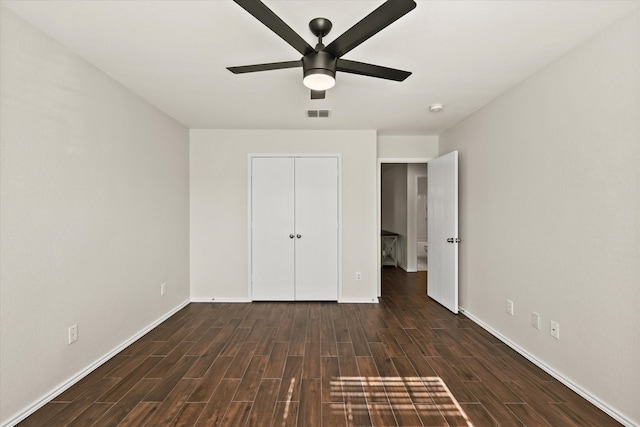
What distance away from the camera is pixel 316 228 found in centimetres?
447

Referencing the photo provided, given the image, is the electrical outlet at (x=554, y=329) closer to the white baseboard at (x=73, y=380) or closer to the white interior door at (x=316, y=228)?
the white interior door at (x=316, y=228)

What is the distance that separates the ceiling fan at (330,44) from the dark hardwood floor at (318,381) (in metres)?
2.11

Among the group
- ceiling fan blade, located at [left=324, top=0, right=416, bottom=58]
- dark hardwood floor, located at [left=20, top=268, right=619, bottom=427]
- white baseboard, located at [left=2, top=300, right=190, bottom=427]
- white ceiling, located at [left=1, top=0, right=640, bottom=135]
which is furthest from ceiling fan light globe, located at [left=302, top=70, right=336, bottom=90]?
white baseboard, located at [left=2, top=300, right=190, bottom=427]

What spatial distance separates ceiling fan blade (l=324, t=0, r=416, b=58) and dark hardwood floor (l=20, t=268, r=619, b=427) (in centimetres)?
220

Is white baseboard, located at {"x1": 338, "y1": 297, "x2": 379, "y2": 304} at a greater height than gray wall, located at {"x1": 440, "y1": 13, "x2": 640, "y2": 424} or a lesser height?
lesser

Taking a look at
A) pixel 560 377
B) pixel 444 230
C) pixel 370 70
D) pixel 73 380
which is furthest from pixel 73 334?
pixel 444 230

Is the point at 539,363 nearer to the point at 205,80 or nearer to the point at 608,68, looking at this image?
the point at 608,68

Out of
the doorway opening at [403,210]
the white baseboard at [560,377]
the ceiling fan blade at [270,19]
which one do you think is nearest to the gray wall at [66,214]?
the ceiling fan blade at [270,19]

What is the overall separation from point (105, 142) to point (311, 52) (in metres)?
2.07

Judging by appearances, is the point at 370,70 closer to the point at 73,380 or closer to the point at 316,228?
the point at 316,228

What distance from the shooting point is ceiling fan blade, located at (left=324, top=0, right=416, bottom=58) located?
1.34 metres

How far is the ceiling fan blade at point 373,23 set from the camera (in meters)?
1.34

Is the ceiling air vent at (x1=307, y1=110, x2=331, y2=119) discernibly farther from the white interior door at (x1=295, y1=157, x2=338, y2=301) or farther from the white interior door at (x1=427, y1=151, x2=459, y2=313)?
the white interior door at (x1=427, y1=151, x2=459, y2=313)

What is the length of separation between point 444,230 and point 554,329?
181 cm
